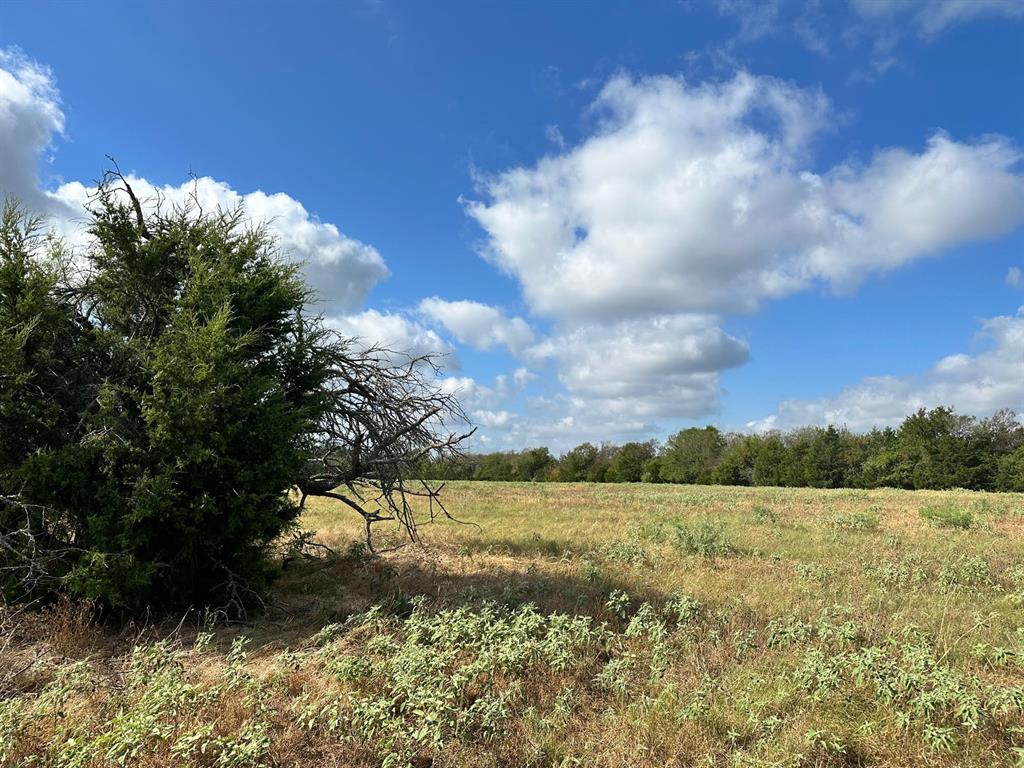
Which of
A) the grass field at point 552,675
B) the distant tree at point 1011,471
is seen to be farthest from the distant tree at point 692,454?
the grass field at point 552,675

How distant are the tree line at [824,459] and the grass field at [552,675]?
1940 inches

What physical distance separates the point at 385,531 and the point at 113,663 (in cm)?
1027

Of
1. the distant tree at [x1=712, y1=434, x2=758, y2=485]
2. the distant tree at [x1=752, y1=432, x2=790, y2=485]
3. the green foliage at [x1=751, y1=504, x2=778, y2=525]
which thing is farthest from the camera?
the distant tree at [x1=712, y1=434, x2=758, y2=485]

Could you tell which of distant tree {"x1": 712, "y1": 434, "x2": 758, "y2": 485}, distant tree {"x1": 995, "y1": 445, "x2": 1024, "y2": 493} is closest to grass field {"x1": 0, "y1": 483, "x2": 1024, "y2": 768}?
distant tree {"x1": 995, "y1": 445, "x2": 1024, "y2": 493}

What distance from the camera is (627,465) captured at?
268 feet

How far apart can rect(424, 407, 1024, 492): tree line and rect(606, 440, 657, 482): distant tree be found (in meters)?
0.15

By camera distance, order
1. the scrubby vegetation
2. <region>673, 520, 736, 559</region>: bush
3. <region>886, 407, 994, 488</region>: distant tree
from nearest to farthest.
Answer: the scrubby vegetation, <region>673, 520, 736, 559</region>: bush, <region>886, 407, 994, 488</region>: distant tree

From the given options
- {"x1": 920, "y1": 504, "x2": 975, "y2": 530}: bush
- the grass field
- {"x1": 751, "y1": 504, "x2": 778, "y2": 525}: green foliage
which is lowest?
the grass field

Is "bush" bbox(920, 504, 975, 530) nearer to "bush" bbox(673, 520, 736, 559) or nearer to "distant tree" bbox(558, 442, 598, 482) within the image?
"bush" bbox(673, 520, 736, 559)

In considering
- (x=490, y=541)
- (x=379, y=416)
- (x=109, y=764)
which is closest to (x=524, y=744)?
(x=109, y=764)

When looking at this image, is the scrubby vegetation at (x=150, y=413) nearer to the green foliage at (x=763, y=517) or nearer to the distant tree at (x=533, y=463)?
the green foliage at (x=763, y=517)

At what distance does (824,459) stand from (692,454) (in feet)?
70.4

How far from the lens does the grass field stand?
14.4ft

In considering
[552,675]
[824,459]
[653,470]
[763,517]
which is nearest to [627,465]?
[653,470]
